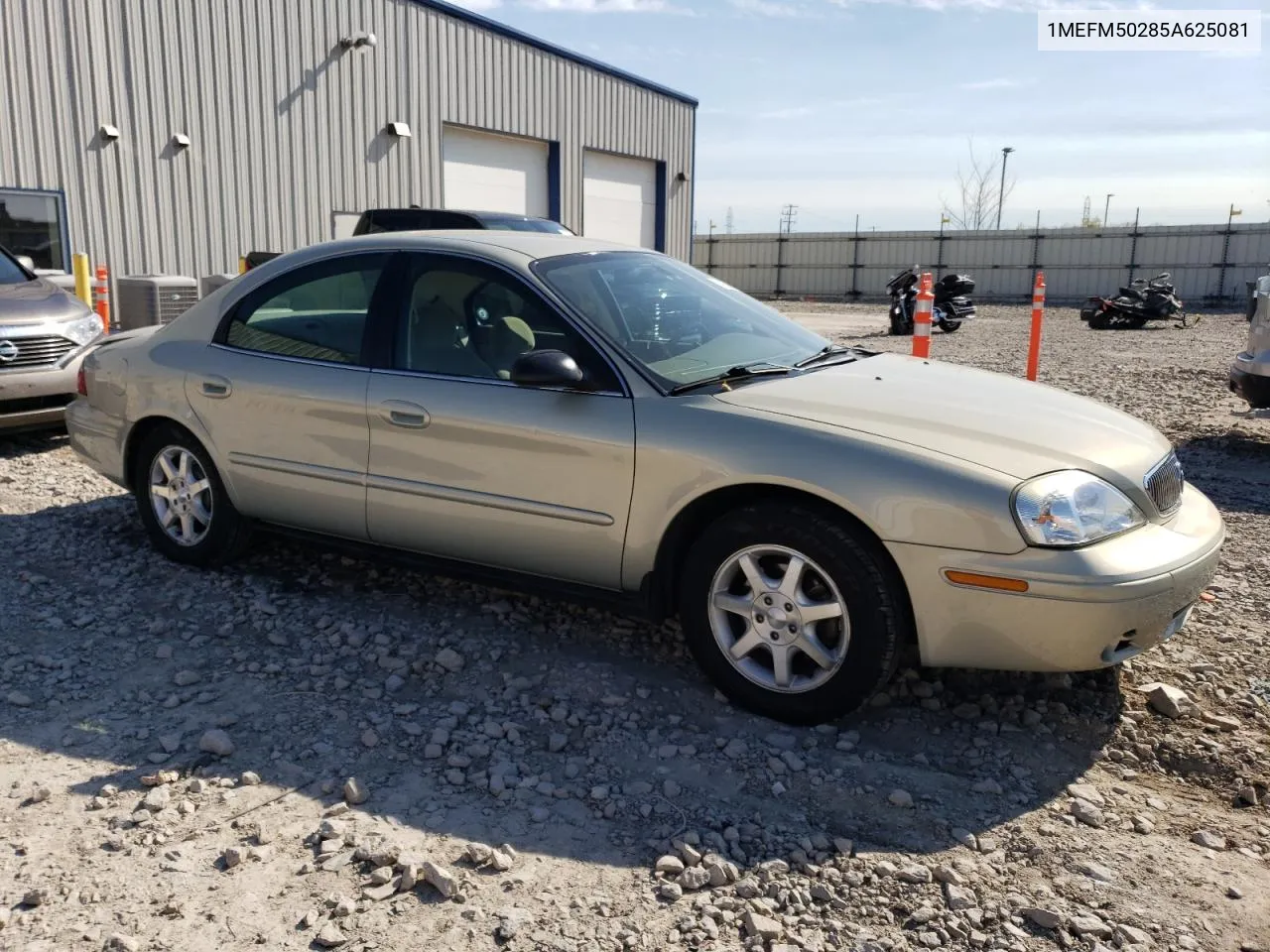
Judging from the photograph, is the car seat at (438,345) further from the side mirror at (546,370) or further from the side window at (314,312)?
the side mirror at (546,370)

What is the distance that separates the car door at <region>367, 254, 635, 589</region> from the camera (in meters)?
3.70

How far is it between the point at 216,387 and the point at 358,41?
519 inches

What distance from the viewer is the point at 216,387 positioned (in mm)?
4625

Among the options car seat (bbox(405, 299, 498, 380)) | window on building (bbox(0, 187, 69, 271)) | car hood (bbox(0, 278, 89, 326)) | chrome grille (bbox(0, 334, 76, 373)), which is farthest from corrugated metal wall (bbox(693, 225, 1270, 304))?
car seat (bbox(405, 299, 498, 380))

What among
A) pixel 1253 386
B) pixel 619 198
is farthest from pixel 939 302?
pixel 1253 386

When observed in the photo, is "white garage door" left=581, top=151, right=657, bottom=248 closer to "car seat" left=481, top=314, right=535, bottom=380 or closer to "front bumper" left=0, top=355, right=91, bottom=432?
"front bumper" left=0, top=355, right=91, bottom=432

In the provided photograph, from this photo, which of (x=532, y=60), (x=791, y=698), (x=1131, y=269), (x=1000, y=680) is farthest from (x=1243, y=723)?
(x=1131, y=269)

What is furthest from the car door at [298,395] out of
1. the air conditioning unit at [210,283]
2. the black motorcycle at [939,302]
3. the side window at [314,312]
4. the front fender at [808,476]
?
the black motorcycle at [939,302]

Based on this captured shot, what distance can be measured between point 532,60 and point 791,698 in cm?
1814

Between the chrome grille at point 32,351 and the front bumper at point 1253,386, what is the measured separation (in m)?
8.23

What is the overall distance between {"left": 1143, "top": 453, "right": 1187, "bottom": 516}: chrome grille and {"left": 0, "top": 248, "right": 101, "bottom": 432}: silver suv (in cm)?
666

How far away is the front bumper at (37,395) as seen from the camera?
7.09m

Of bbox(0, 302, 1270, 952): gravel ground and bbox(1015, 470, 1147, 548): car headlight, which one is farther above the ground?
bbox(1015, 470, 1147, 548): car headlight

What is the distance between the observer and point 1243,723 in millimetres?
3531
